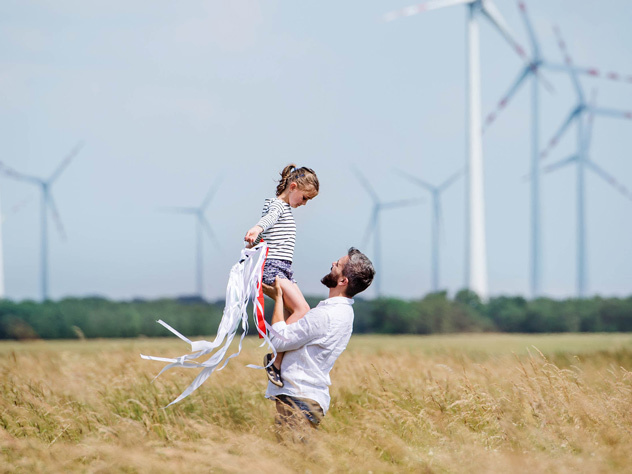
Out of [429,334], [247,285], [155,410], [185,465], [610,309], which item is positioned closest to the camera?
[185,465]

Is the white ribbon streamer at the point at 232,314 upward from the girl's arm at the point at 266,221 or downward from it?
downward

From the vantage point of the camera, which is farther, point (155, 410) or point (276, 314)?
point (155, 410)

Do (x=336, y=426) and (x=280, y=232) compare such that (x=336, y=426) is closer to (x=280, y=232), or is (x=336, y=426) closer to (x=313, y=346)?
(x=313, y=346)

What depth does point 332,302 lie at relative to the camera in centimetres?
837

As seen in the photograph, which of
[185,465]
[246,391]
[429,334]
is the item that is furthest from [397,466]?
[429,334]

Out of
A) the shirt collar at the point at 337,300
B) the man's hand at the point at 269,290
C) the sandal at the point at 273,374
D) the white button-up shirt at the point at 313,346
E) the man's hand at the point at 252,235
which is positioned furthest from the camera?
the man's hand at the point at 269,290

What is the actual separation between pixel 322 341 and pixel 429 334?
5293 cm

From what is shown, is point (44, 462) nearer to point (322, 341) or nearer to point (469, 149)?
point (322, 341)

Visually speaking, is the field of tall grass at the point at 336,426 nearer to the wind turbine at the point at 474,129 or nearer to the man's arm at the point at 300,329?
the man's arm at the point at 300,329

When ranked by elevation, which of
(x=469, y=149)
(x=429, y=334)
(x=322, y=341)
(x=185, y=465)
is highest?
(x=469, y=149)

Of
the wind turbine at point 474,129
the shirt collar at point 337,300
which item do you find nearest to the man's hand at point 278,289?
the shirt collar at point 337,300

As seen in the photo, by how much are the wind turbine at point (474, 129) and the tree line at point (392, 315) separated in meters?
5.93

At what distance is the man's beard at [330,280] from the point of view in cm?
827

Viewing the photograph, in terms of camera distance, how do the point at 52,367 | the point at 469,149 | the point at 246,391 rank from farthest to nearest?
the point at 469,149 → the point at 52,367 → the point at 246,391
